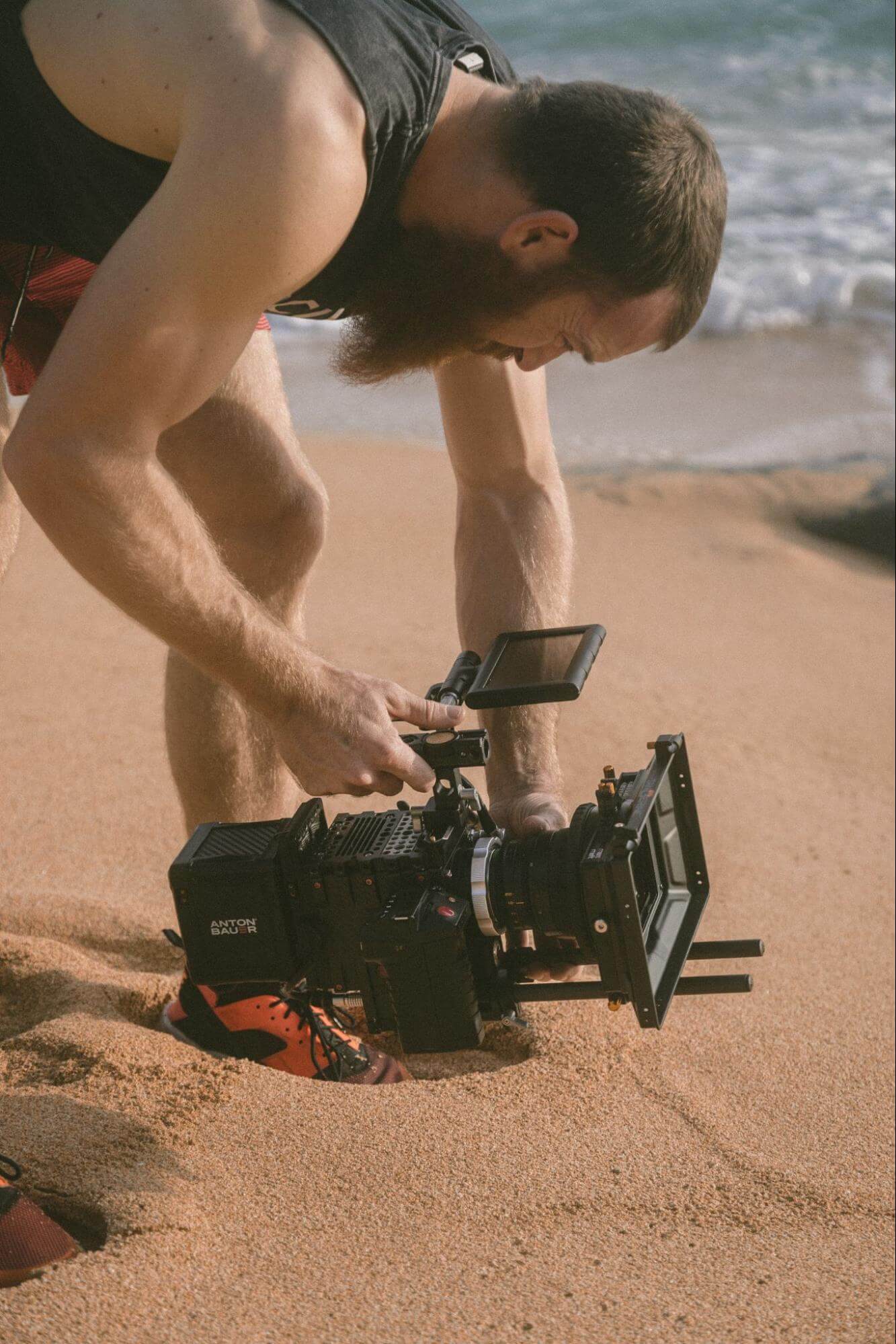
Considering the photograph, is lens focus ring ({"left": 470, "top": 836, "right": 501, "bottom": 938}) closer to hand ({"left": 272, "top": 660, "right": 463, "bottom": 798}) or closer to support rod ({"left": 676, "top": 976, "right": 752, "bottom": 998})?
hand ({"left": 272, "top": 660, "right": 463, "bottom": 798})

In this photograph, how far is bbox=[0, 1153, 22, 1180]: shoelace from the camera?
77.9 inches

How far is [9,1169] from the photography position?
2029 millimetres

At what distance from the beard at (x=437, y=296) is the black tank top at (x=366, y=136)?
5cm

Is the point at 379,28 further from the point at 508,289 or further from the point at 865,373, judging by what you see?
the point at 865,373

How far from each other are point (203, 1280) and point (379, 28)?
1.75 m

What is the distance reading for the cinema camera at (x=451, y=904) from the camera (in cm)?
187

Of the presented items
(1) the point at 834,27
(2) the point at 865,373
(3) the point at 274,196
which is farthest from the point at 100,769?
(1) the point at 834,27

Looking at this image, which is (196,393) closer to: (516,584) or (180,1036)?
(516,584)

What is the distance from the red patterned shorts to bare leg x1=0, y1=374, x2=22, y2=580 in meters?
0.08

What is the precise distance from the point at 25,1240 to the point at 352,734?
0.82 m

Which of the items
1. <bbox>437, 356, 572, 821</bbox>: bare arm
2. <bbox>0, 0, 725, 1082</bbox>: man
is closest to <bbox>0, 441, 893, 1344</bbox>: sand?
<bbox>0, 0, 725, 1082</bbox>: man

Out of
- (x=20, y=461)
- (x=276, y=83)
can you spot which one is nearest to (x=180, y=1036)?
(x=20, y=461)

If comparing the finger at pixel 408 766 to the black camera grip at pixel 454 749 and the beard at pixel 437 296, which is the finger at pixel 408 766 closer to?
the black camera grip at pixel 454 749

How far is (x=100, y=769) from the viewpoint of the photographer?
3.58m
